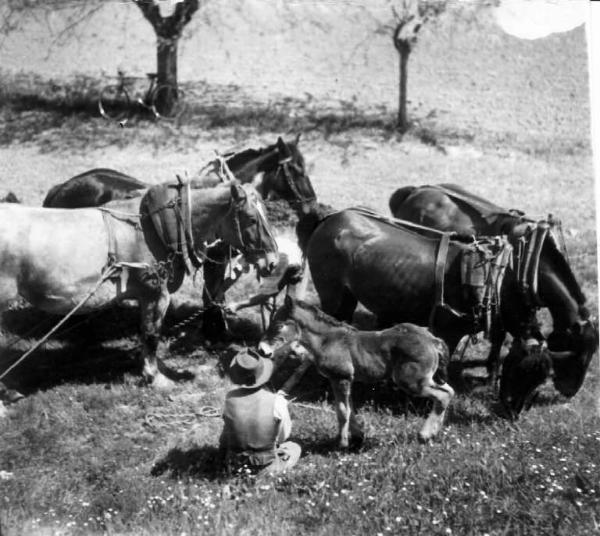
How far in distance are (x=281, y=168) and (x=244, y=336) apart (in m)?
2.00

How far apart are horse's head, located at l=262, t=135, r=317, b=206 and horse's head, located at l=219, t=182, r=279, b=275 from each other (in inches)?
81.8

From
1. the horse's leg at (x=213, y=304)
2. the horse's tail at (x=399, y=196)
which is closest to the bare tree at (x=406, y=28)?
the horse's tail at (x=399, y=196)

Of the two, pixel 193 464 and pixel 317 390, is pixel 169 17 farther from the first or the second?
pixel 193 464

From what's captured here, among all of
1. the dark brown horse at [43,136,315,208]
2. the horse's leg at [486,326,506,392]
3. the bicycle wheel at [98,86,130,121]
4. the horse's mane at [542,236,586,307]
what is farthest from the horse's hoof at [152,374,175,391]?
the bicycle wheel at [98,86,130,121]

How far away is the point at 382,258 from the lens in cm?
665

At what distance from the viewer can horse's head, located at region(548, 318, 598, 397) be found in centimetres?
606

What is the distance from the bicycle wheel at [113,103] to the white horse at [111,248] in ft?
9.56

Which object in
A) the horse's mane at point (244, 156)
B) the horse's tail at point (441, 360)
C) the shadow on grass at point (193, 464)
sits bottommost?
the shadow on grass at point (193, 464)

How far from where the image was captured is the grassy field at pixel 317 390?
4875 millimetres

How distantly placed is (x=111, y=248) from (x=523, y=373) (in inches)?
138

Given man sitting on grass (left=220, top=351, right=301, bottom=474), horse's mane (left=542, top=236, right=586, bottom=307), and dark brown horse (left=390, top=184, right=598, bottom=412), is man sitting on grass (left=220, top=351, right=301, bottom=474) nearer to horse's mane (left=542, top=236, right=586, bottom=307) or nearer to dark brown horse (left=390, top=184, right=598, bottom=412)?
dark brown horse (left=390, top=184, right=598, bottom=412)

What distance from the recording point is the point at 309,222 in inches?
298

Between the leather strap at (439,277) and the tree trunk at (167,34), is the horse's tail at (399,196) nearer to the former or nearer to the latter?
the leather strap at (439,277)

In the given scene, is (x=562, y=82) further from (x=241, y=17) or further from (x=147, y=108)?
(x=147, y=108)
